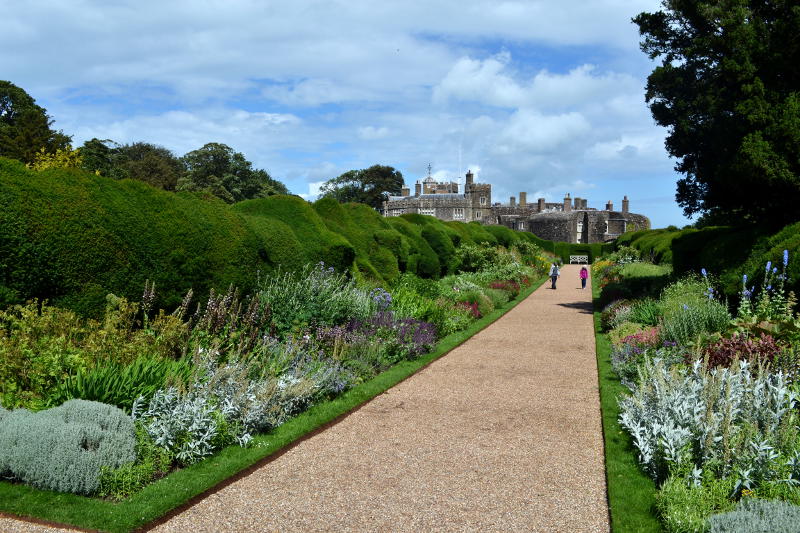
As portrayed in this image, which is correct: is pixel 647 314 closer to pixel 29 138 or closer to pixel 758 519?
pixel 758 519

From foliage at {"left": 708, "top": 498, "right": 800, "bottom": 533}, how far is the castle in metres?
65.7

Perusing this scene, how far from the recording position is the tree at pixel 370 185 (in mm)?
78125

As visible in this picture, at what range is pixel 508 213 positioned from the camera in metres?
81.4

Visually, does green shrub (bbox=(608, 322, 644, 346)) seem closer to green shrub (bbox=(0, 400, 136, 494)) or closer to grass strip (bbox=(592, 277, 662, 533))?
grass strip (bbox=(592, 277, 662, 533))

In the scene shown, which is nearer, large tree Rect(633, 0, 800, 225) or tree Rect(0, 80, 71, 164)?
large tree Rect(633, 0, 800, 225)

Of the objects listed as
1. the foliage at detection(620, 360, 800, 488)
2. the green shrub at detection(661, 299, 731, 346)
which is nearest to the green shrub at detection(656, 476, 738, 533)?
the foliage at detection(620, 360, 800, 488)

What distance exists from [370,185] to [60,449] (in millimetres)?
74991

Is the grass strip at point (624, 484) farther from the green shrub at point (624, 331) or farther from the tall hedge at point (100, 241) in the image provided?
the tall hedge at point (100, 241)

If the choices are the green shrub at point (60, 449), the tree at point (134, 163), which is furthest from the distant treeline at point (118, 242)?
the tree at point (134, 163)

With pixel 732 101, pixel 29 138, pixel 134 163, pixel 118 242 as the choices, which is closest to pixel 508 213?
pixel 134 163

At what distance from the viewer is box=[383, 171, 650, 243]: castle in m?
70.8

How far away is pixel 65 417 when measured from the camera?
4.91 meters

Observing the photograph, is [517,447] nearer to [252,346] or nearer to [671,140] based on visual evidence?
[252,346]

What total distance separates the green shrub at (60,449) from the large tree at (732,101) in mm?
12247
